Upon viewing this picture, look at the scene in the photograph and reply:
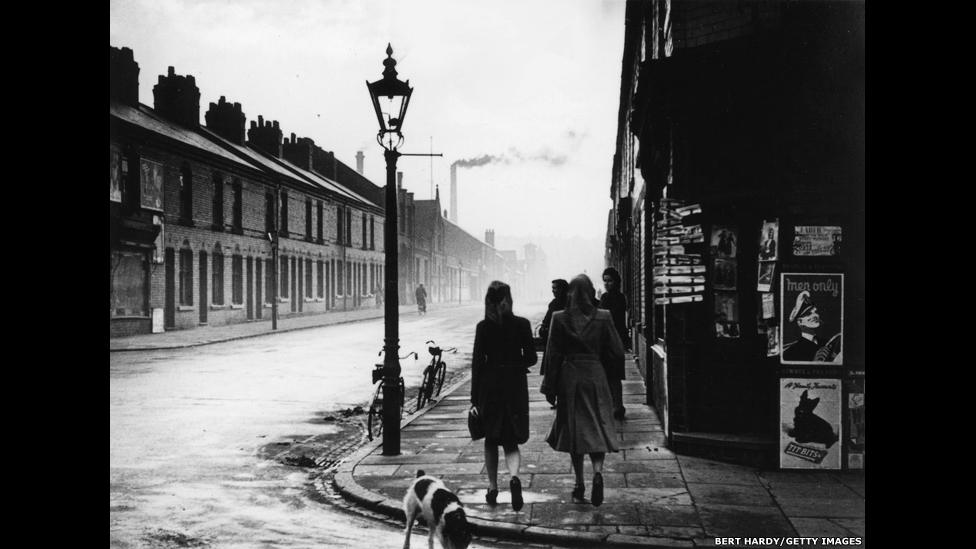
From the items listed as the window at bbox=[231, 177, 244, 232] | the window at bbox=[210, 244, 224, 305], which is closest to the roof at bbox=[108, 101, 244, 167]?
the window at bbox=[231, 177, 244, 232]

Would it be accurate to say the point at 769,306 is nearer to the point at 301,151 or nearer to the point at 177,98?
the point at 177,98

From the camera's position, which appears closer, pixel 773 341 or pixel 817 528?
pixel 817 528

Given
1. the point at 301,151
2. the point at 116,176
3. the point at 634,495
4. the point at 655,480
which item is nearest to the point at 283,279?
the point at 301,151

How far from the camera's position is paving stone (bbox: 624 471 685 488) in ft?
21.5

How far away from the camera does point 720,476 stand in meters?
6.83

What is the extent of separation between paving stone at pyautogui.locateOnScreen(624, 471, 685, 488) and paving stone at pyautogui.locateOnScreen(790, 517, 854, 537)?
1.21 metres

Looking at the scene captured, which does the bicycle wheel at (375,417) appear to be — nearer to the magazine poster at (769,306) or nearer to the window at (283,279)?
the magazine poster at (769,306)

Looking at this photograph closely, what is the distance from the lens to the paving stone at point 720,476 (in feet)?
21.8

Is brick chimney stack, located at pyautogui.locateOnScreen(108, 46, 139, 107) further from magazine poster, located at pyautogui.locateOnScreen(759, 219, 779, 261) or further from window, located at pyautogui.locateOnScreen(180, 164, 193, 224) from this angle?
magazine poster, located at pyautogui.locateOnScreen(759, 219, 779, 261)

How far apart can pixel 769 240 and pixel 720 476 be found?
215 cm

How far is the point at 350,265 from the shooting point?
168 ft
